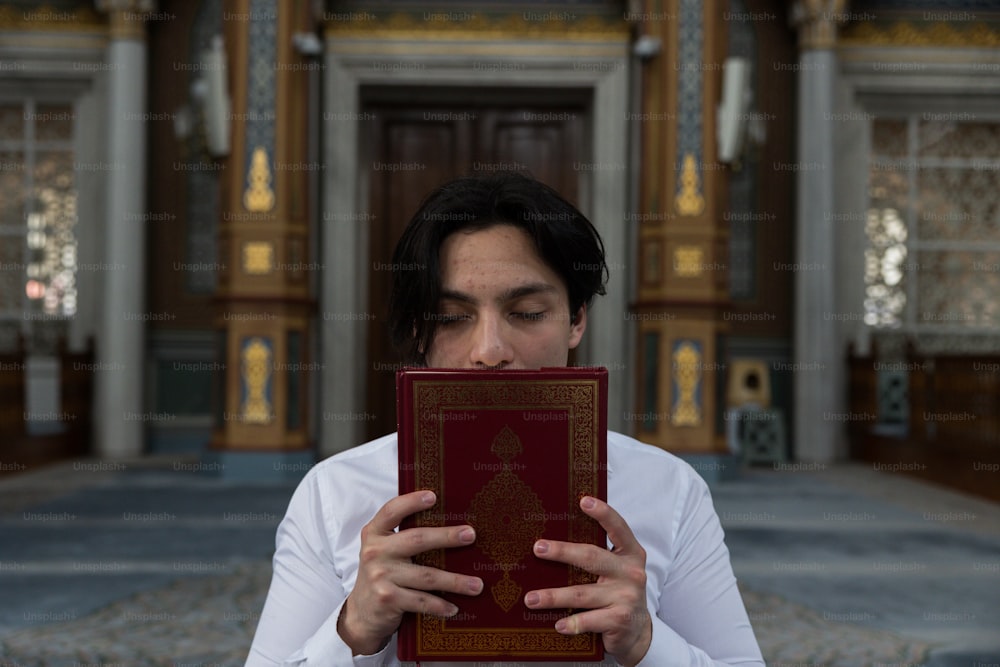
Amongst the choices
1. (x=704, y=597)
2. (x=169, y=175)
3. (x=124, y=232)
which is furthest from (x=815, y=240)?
(x=704, y=597)

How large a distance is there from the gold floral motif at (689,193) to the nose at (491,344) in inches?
206

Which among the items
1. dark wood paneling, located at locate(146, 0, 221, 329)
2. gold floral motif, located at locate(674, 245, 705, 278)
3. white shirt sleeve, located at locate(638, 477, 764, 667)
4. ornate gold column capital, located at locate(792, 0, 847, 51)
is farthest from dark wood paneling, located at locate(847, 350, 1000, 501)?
white shirt sleeve, located at locate(638, 477, 764, 667)

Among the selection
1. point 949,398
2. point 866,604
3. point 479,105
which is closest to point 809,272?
point 949,398

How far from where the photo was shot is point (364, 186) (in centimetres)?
751

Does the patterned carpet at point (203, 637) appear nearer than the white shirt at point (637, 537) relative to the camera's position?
No

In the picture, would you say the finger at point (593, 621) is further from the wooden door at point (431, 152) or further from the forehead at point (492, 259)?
the wooden door at point (431, 152)

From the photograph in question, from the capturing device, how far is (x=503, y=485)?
1043mm

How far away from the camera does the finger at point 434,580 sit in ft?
3.28

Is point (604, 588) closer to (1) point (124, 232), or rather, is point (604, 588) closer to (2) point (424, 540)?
(2) point (424, 540)

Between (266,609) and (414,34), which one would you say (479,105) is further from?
(266,609)

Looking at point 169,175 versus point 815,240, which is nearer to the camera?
point 815,240

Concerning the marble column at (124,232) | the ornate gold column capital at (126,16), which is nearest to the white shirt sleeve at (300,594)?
the marble column at (124,232)

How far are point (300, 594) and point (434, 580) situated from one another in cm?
28

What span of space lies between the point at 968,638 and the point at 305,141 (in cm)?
478
